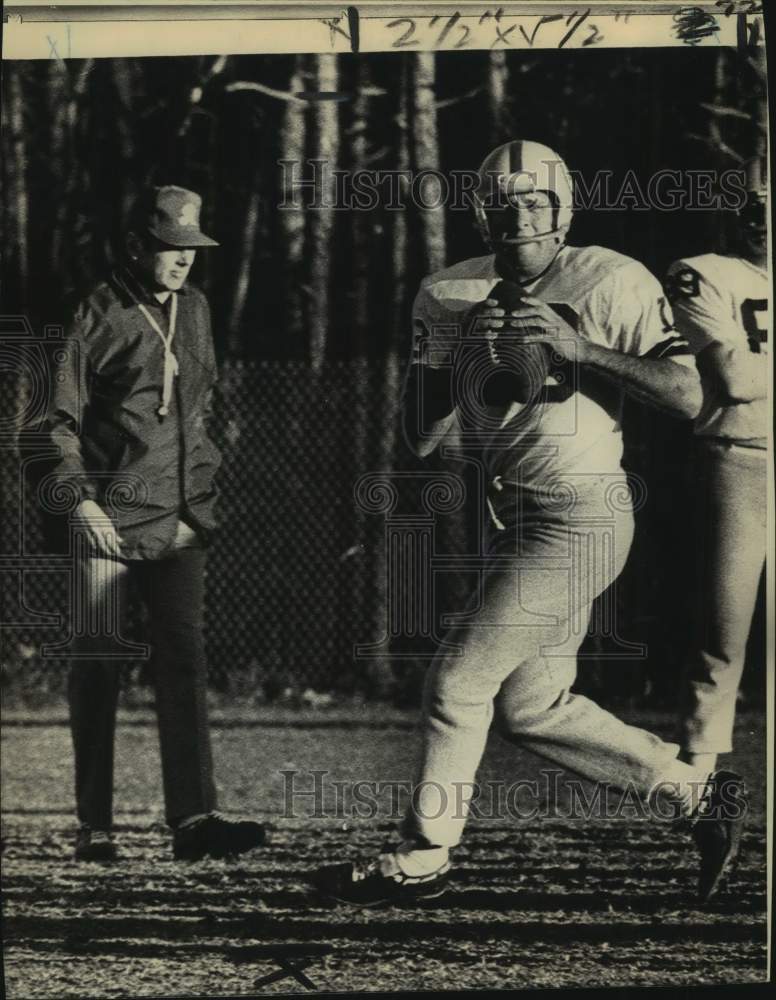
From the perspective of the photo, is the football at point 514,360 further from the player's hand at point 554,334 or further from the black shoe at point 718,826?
the black shoe at point 718,826

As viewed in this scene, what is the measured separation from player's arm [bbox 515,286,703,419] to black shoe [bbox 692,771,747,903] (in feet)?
3.65

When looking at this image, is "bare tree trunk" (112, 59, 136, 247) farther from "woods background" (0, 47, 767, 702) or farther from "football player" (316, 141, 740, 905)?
"football player" (316, 141, 740, 905)

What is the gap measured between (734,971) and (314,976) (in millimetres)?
1215

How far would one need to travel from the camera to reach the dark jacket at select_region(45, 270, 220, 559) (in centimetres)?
474

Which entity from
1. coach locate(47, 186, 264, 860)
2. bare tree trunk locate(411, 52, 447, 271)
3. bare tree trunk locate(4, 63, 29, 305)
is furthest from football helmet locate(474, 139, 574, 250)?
bare tree trunk locate(4, 63, 29, 305)

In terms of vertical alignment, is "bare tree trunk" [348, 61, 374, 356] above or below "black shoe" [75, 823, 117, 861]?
above

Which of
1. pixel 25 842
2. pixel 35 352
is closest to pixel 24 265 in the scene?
pixel 35 352

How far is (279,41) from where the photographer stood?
4676 millimetres

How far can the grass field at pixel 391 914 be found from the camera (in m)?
4.66

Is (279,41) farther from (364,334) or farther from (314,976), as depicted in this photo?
(314,976)

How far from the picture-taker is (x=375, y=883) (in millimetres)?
4703

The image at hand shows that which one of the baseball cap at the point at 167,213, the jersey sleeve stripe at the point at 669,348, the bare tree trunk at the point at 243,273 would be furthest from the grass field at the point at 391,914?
the baseball cap at the point at 167,213

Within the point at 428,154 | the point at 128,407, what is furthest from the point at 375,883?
the point at 428,154

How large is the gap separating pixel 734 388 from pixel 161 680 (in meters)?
1.89
